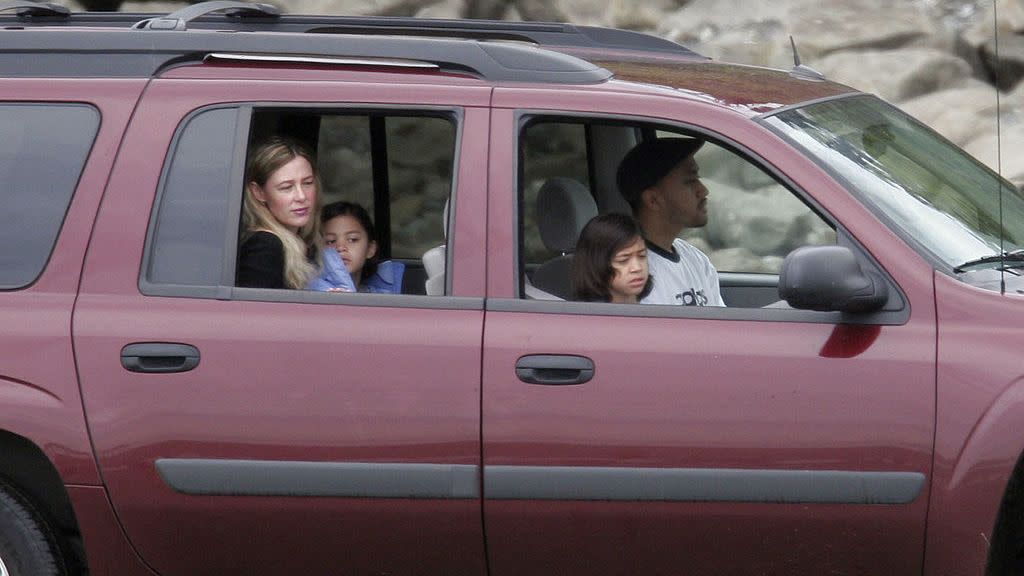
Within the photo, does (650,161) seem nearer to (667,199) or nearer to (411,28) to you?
(667,199)

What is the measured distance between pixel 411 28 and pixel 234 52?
40.0 inches

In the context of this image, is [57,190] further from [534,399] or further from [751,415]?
[751,415]

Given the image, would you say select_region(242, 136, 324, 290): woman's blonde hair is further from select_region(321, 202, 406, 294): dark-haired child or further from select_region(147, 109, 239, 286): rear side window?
select_region(321, 202, 406, 294): dark-haired child

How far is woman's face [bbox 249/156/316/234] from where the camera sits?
428 centimetres

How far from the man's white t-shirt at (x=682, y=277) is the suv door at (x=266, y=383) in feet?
2.63

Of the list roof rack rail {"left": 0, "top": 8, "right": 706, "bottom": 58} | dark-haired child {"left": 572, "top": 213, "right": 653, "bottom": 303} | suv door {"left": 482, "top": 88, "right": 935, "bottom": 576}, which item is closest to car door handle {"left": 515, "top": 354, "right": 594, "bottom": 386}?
suv door {"left": 482, "top": 88, "right": 935, "bottom": 576}

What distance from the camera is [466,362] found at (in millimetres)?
3781

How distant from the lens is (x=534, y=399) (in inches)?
148

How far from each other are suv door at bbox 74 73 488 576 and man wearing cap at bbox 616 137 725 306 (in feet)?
2.94

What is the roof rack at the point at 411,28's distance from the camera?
4.91 meters

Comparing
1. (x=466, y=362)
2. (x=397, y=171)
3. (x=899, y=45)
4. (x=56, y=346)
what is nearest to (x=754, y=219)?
(x=899, y=45)

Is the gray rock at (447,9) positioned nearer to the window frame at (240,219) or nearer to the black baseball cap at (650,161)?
the black baseball cap at (650,161)

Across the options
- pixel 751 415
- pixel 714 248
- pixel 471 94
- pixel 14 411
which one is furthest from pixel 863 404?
pixel 714 248

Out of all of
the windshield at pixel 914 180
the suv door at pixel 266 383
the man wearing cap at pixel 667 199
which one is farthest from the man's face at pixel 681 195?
the suv door at pixel 266 383
